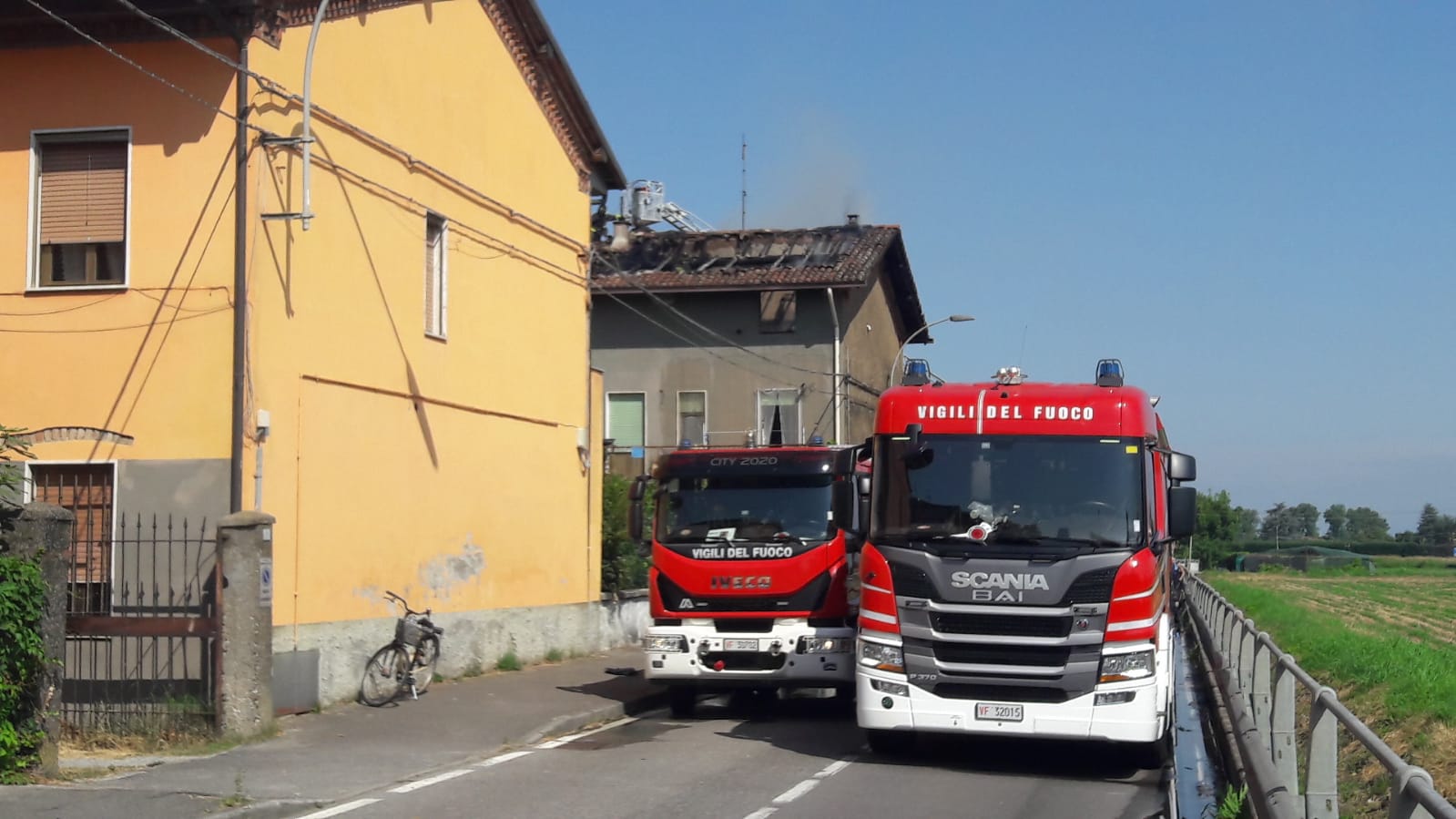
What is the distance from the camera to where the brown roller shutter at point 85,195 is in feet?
47.1

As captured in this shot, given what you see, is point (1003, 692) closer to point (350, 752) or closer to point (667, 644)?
point (667, 644)

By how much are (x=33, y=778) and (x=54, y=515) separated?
6.12 ft

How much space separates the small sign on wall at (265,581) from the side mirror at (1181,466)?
7.72 m

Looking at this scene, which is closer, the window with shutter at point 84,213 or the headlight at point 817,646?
the window with shutter at point 84,213

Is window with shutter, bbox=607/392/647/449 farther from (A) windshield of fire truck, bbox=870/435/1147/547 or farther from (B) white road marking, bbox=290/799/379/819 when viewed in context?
(B) white road marking, bbox=290/799/379/819

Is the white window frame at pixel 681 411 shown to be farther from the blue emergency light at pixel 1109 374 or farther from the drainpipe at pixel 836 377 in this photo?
the blue emergency light at pixel 1109 374

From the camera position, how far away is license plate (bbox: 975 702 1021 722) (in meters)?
11.5

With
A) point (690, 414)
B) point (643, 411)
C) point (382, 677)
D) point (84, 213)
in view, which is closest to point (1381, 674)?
point (382, 677)

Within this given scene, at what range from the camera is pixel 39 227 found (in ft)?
47.3

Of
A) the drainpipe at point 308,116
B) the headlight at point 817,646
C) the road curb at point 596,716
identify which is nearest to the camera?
the road curb at point 596,716

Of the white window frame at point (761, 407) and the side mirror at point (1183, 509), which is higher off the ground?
the white window frame at point (761, 407)

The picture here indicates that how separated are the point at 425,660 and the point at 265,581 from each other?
11.8ft

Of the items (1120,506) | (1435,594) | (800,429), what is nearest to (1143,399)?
(1120,506)

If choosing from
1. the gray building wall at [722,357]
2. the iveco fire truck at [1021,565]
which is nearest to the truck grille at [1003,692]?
the iveco fire truck at [1021,565]
